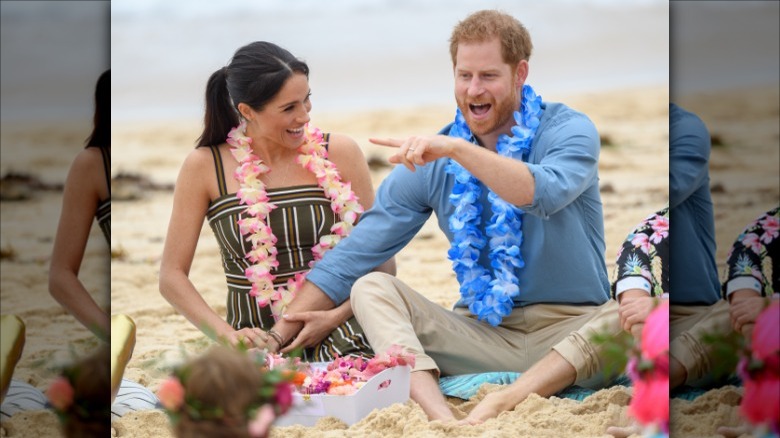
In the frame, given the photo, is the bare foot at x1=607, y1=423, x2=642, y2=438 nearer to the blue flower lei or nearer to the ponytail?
the blue flower lei

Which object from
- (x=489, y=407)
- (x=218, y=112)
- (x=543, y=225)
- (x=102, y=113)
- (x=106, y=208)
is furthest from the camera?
(x=218, y=112)

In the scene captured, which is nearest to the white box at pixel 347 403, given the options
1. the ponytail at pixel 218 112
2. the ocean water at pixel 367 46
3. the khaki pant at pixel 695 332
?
the khaki pant at pixel 695 332

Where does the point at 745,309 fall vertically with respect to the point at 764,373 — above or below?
above

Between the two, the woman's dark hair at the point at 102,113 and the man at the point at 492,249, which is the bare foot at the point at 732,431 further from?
the woman's dark hair at the point at 102,113

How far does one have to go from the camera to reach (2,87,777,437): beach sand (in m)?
2.52

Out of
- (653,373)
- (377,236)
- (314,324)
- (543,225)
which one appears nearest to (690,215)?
(653,373)

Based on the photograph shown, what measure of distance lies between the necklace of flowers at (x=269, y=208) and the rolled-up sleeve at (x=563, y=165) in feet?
2.40

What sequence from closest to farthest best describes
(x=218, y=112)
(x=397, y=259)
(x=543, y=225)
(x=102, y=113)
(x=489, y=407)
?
(x=102, y=113)
(x=489, y=407)
(x=543, y=225)
(x=218, y=112)
(x=397, y=259)

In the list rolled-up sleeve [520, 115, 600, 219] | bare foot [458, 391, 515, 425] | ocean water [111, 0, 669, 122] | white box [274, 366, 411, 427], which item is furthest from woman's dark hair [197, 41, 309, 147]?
ocean water [111, 0, 669, 122]

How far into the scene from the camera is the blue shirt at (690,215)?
256 cm

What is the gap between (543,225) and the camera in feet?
12.6

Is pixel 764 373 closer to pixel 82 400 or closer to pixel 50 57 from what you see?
pixel 82 400

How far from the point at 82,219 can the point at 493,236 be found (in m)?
1.64

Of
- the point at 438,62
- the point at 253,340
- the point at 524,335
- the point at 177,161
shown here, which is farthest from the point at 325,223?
the point at 438,62
